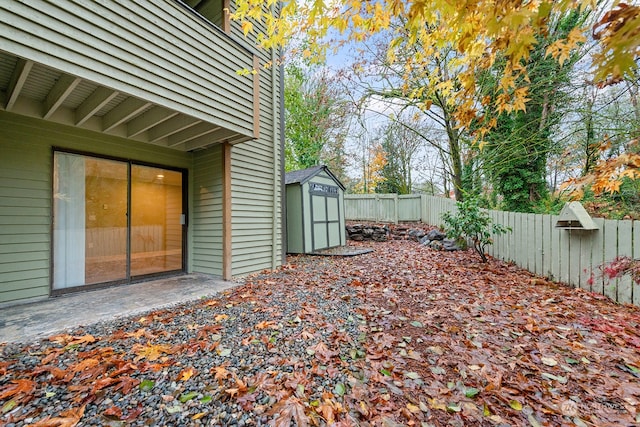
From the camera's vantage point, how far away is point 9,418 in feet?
4.93

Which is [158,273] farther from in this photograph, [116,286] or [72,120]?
[72,120]

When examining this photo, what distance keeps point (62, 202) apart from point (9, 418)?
3.20 meters

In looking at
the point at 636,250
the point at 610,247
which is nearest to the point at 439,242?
the point at 610,247

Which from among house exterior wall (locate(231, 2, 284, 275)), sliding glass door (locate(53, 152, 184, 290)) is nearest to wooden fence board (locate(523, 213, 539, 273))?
house exterior wall (locate(231, 2, 284, 275))

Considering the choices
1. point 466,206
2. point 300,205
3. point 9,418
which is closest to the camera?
point 9,418

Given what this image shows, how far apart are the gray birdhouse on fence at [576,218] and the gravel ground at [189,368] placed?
324 centimetres

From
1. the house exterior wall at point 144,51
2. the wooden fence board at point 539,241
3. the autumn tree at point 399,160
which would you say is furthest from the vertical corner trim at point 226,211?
the autumn tree at point 399,160

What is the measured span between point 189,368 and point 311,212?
604 centimetres

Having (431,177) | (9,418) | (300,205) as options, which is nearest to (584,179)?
(9,418)

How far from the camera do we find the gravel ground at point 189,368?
157cm

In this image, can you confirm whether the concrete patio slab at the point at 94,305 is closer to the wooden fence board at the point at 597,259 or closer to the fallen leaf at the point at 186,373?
the fallen leaf at the point at 186,373

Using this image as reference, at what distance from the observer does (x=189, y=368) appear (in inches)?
78.1

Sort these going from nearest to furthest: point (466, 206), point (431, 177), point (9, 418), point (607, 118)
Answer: point (9, 418)
point (607, 118)
point (466, 206)
point (431, 177)

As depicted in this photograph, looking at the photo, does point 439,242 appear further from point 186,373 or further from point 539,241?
point 186,373
